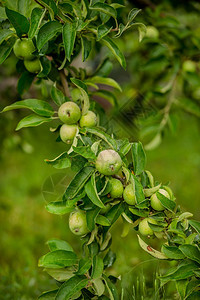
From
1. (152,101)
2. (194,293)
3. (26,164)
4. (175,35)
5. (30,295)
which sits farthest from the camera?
(26,164)

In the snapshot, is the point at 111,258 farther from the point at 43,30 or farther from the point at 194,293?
the point at 43,30

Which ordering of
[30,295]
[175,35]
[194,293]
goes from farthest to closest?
1. [175,35]
2. [30,295]
3. [194,293]

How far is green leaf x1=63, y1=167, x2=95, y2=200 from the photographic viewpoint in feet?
2.46

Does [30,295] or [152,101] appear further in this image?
[152,101]

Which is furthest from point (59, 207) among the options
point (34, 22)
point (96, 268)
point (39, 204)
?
point (39, 204)

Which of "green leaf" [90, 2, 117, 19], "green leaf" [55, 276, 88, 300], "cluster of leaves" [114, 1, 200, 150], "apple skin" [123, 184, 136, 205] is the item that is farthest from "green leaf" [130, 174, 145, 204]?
"cluster of leaves" [114, 1, 200, 150]

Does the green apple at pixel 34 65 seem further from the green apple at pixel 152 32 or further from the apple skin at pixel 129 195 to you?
the green apple at pixel 152 32

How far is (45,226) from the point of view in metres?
2.31

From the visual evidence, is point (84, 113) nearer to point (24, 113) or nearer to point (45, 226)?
point (24, 113)

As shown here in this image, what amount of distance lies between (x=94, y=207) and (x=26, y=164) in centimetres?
269

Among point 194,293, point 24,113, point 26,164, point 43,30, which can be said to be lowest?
point 26,164

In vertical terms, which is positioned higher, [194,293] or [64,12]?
[64,12]

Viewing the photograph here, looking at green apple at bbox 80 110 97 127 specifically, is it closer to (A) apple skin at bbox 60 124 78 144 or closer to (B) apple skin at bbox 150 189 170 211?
(A) apple skin at bbox 60 124 78 144

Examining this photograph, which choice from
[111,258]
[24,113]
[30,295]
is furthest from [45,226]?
[111,258]
